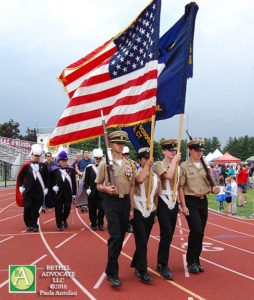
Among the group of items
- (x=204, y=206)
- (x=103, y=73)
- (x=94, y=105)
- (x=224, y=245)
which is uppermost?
(x=103, y=73)

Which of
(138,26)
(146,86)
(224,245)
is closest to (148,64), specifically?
(146,86)

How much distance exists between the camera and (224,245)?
7.88m

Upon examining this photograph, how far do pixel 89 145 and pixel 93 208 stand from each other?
6192cm

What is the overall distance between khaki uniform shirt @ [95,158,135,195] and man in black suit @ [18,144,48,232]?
4354 mm

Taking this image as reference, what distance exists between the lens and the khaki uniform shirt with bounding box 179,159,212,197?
562cm

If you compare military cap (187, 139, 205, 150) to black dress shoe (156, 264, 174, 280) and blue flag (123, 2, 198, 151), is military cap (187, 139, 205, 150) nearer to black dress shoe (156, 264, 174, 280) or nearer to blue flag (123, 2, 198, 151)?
blue flag (123, 2, 198, 151)

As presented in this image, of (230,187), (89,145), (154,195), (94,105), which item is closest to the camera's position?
(154,195)

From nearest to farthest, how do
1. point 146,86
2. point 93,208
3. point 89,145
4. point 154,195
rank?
point 154,195 < point 146,86 < point 93,208 < point 89,145

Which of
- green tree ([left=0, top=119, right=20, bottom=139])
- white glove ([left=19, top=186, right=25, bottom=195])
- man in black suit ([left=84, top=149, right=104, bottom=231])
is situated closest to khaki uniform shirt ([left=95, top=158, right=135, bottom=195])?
man in black suit ([left=84, top=149, right=104, bottom=231])

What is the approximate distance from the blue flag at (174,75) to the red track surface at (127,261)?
7.25 ft

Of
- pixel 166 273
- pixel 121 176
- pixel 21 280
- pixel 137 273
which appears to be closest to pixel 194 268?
pixel 166 273

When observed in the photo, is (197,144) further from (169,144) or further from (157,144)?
(157,144)

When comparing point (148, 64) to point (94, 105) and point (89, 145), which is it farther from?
point (89, 145)

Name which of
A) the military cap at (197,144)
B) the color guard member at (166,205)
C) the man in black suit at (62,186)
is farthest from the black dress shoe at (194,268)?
the man in black suit at (62,186)
